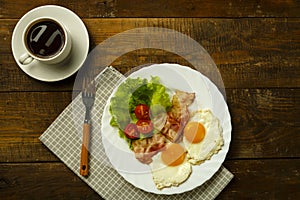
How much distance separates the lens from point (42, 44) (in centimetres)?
137

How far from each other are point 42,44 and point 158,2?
0.38m

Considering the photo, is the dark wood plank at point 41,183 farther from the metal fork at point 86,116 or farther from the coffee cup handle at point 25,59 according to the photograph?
the coffee cup handle at point 25,59

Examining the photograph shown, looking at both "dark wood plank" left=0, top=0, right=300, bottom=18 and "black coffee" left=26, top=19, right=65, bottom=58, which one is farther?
"dark wood plank" left=0, top=0, right=300, bottom=18

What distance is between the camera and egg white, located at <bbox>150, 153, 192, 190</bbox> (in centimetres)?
139

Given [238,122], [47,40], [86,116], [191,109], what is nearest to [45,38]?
[47,40]

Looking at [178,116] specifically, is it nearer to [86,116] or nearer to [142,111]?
[142,111]

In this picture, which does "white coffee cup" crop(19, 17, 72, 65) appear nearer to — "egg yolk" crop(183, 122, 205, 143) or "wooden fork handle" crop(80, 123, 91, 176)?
"wooden fork handle" crop(80, 123, 91, 176)

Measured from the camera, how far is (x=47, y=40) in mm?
1374

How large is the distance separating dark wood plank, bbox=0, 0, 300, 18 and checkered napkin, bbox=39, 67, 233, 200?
0.28m

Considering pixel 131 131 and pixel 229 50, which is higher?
pixel 229 50

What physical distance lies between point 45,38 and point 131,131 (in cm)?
36

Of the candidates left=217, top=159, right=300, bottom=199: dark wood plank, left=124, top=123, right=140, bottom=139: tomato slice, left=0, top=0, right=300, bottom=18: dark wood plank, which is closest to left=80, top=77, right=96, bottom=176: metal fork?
left=124, top=123, right=140, bottom=139: tomato slice

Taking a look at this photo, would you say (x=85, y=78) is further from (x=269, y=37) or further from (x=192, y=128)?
(x=269, y=37)

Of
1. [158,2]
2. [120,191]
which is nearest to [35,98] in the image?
[120,191]
